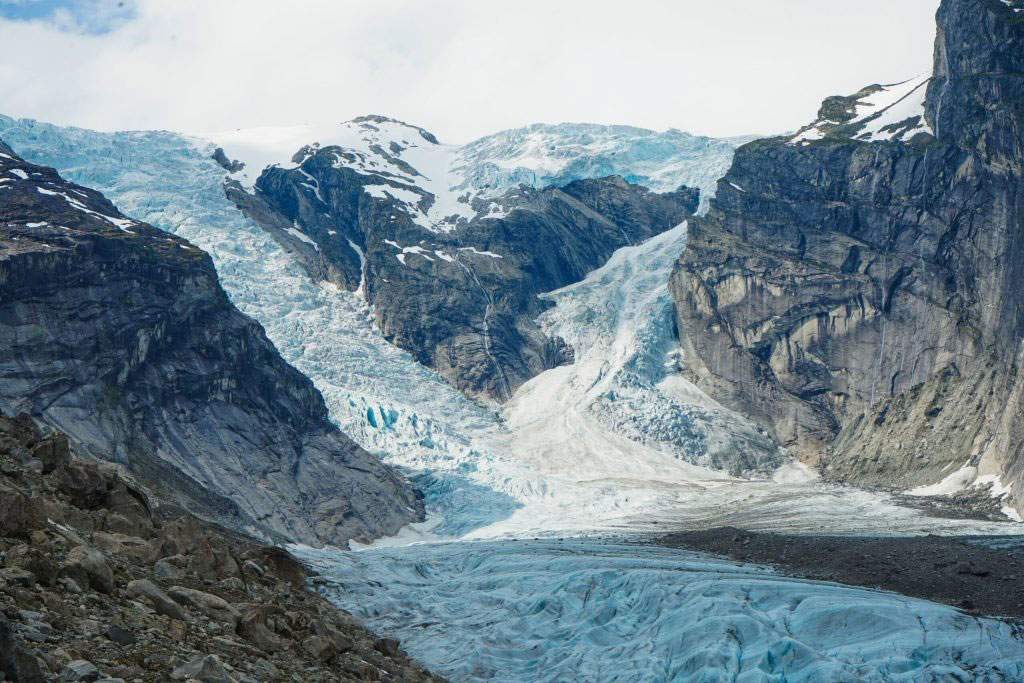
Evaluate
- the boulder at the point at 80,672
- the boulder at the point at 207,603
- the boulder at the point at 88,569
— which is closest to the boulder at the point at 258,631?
the boulder at the point at 207,603

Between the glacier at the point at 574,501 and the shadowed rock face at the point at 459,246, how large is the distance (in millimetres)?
3314

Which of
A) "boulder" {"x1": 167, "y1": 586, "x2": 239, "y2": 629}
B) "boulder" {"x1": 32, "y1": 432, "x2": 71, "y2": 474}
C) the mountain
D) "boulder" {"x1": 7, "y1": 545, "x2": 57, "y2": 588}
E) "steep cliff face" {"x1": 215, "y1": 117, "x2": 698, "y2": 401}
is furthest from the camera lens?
the mountain

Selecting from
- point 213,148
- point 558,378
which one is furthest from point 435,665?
point 213,148

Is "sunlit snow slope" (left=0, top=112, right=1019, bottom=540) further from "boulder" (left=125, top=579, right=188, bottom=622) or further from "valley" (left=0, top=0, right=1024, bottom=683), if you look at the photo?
"boulder" (left=125, top=579, right=188, bottom=622)

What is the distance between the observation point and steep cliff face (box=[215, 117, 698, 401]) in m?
133

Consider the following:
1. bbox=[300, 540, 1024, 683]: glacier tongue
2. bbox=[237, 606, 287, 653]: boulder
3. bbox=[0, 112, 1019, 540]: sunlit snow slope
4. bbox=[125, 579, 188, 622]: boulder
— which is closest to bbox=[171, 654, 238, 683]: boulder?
bbox=[125, 579, 188, 622]: boulder

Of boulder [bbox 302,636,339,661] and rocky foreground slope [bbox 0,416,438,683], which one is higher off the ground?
rocky foreground slope [bbox 0,416,438,683]

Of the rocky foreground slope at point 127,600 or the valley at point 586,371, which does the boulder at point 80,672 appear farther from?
the valley at point 586,371

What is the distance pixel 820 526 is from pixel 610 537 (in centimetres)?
1372

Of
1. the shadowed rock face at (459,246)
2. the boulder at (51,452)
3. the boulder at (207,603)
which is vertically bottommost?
the boulder at (207,603)

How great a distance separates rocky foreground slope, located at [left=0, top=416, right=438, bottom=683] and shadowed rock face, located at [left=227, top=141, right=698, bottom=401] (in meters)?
99.8

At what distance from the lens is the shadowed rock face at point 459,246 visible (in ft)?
434

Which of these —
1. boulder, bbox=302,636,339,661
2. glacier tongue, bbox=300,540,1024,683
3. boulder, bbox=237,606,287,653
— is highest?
boulder, bbox=237,606,287,653

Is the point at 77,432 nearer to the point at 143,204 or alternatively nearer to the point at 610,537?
the point at 610,537
